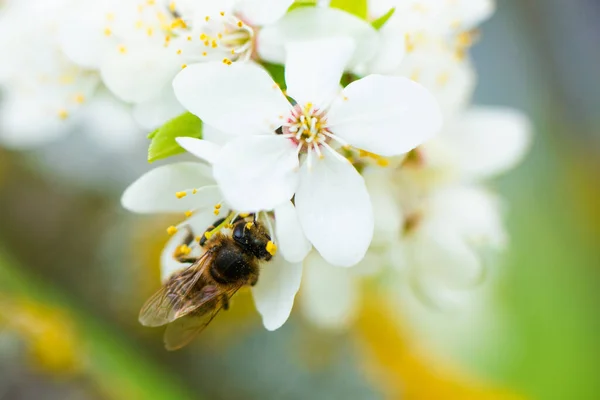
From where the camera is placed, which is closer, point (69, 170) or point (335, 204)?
point (335, 204)

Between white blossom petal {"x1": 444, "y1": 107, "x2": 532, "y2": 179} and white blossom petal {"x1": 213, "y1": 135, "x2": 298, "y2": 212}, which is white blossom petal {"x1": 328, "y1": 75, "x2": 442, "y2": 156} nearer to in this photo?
white blossom petal {"x1": 213, "y1": 135, "x2": 298, "y2": 212}

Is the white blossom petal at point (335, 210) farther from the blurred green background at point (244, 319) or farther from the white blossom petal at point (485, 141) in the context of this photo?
the blurred green background at point (244, 319)

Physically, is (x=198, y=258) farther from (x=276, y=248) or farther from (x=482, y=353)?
(x=482, y=353)

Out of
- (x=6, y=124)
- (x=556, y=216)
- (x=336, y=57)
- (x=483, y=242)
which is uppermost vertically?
(x=6, y=124)

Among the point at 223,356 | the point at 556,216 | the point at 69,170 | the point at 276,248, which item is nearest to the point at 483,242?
the point at 276,248

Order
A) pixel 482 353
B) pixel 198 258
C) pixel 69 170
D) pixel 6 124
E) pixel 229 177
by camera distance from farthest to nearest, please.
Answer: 1. pixel 482 353
2. pixel 69 170
3. pixel 6 124
4. pixel 198 258
5. pixel 229 177
